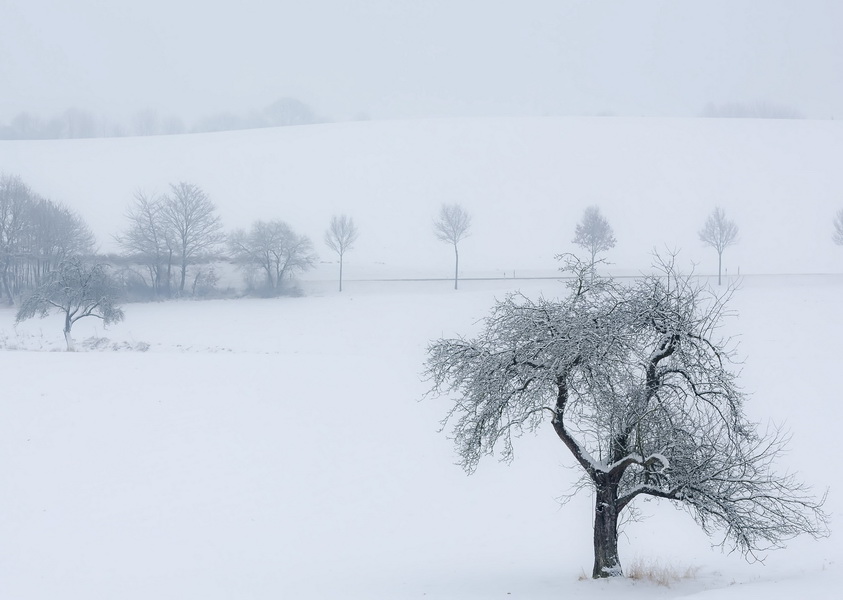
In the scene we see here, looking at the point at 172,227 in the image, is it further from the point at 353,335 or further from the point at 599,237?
the point at 599,237

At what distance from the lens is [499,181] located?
10306 centimetres

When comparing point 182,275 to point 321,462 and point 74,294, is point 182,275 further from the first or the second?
point 321,462

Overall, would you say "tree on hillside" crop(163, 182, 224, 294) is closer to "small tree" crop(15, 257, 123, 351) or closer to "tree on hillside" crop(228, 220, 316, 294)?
"tree on hillside" crop(228, 220, 316, 294)

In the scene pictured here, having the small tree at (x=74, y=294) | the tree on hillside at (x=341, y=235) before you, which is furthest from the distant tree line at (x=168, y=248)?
the small tree at (x=74, y=294)

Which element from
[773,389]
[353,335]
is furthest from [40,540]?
[353,335]

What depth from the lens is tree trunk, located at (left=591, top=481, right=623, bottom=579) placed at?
12883mm

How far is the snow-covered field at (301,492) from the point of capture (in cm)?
1461

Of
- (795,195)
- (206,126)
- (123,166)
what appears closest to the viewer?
(795,195)

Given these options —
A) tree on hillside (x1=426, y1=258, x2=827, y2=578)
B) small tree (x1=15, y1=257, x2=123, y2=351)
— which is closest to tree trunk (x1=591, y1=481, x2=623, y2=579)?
tree on hillside (x1=426, y1=258, x2=827, y2=578)

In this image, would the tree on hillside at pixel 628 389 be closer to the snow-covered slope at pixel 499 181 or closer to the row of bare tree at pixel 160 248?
the row of bare tree at pixel 160 248

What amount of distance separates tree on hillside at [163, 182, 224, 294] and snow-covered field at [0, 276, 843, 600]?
30809mm

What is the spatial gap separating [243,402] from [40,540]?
1124cm

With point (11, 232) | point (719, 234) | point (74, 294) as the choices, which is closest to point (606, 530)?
point (74, 294)

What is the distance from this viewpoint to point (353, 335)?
166 ft
